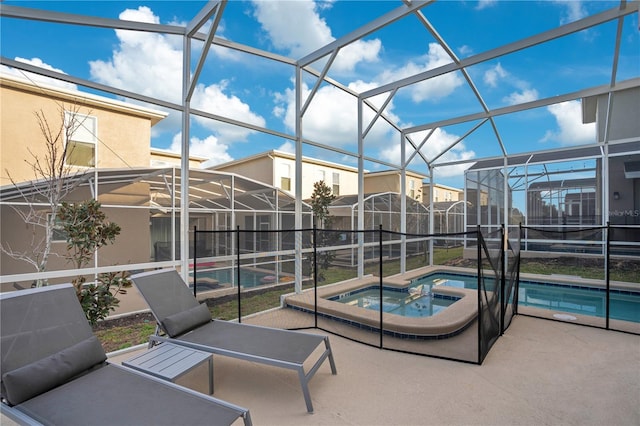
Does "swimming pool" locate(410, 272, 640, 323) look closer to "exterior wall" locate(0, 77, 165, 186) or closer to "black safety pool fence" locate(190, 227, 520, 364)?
"black safety pool fence" locate(190, 227, 520, 364)

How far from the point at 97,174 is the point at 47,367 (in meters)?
3.19

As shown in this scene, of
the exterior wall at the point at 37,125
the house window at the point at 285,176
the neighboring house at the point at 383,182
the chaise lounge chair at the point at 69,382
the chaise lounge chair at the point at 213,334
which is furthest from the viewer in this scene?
the house window at the point at 285,176

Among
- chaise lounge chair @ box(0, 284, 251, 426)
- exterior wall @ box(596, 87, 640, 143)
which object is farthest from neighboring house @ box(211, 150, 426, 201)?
chaise lounge chair @ box(0, 284, 251, 426)

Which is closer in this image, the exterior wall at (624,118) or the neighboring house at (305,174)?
the exterior wall at (624,118)

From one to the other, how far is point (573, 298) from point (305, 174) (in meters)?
9.10

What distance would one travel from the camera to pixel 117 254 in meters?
5.85

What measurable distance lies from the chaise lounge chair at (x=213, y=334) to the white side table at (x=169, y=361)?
145 millimetres

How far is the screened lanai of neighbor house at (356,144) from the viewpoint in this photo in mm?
4195

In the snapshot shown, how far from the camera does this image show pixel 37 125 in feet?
13.1

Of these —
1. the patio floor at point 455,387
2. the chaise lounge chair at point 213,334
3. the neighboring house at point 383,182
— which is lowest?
the patio floor at point 455,387

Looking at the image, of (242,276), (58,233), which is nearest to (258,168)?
(242,276)

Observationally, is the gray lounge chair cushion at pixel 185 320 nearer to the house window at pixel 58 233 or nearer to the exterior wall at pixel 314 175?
the house window at pixel 58 233

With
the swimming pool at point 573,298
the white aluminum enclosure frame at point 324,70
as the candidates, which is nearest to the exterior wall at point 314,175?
the white aluminum enclosure frame at point 324,70

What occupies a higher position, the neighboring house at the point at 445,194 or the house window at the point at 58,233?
the neighboring house at the point at 445,194
